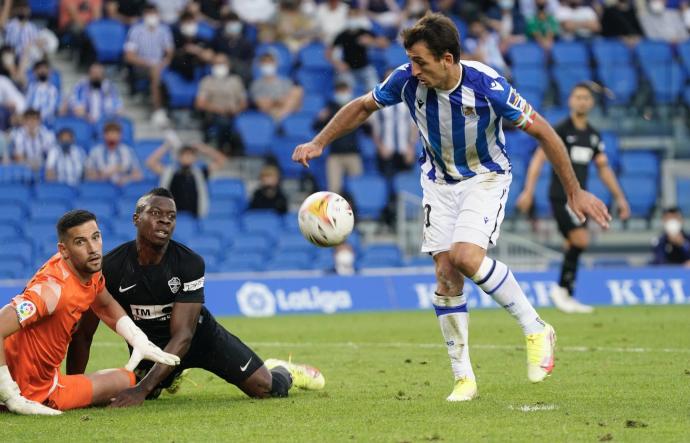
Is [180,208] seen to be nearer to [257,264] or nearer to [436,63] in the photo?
[257,264]

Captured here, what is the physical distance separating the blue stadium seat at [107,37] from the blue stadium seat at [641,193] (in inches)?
365

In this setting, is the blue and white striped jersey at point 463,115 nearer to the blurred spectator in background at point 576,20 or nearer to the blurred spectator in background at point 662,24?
the blurred spectator in background at point 576,20

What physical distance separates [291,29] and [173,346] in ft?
52.7

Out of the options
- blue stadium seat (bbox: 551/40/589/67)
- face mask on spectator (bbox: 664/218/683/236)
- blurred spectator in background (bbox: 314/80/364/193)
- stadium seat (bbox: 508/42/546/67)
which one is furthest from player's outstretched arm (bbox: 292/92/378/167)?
blue stadium seat (bbox: 551/40/589/67)

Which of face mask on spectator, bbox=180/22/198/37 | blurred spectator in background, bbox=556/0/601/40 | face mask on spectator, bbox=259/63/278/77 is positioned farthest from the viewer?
blurred spectator in background, bbox=556/0/601/40

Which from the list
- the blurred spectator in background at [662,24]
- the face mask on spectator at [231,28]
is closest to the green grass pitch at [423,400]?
the face mask on spectator at [231,28]

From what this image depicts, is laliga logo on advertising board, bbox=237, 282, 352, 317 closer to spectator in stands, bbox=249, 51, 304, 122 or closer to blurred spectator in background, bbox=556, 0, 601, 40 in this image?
spectator in stands, bbox=249, 51, 304, 122

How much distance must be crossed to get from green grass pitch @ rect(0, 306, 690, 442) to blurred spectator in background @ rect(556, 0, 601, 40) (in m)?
12.1

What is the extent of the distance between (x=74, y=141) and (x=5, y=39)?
9.40ft

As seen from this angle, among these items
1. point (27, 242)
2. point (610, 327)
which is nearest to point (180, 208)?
point (27, 242)

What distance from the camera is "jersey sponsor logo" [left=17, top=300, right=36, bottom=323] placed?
7.52m

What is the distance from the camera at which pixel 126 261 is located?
848cm

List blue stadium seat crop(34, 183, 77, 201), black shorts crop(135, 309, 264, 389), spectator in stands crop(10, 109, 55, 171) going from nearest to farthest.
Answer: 1. black shorts crop(135, 309, 264, 389)
2. blue stadium seat crop(34, 183, 77, 201)
3. spectator in stands crop(10, 109, 55, 171)

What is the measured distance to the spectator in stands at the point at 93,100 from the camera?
69.5 feet
